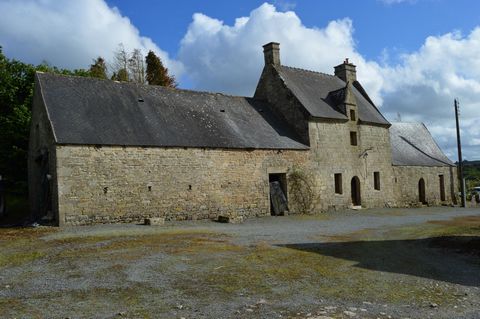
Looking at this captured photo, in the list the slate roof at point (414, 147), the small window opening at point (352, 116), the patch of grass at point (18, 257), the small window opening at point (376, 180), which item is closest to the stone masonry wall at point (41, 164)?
the patch of grass at point (18, 257)

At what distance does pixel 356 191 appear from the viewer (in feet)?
82.5

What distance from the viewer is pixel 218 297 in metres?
6.84

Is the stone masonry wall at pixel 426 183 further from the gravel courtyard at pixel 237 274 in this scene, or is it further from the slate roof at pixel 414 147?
the gravel courtyard at pixel 237 274

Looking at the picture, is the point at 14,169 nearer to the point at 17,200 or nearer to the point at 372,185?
the point at 17,200

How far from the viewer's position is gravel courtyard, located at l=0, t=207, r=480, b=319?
250 inches

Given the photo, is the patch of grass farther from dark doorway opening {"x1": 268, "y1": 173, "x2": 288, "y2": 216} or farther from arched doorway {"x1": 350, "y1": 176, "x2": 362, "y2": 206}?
arched doorway {"x1": 350, "y1": 176, "x2": 362, "y2": 206}

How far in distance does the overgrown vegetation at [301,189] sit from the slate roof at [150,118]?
1.41 meters

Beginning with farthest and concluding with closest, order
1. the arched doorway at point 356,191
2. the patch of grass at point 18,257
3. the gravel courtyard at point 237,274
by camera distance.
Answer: the arched doorway at point 356,191 < the patch of grass at point 18,257 < the gravel courtyard at point 237,274

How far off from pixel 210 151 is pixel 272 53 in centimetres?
897

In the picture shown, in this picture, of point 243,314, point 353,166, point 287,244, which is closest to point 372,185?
point 353,166

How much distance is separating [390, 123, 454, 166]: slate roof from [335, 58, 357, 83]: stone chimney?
540 cm

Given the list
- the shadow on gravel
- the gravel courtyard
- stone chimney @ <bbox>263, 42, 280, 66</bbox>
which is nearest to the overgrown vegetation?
stone chimney @ <bbox>263, 42, 280, 66</bbox>

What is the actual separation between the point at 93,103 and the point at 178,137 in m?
3.68

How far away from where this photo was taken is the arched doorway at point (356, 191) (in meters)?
25.0
